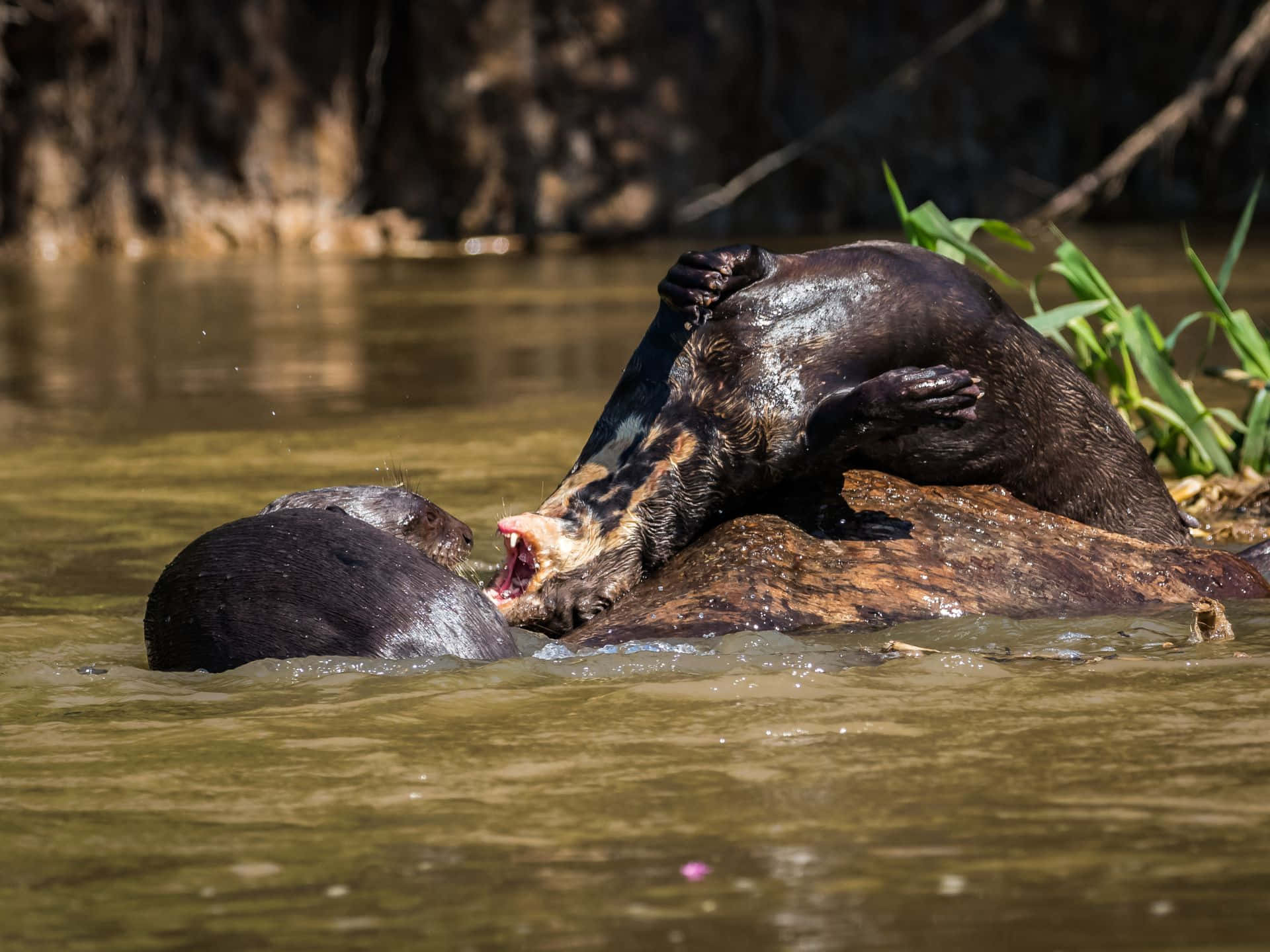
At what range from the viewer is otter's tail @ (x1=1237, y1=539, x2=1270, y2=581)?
14.1 ft

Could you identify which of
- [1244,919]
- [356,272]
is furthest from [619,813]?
[356,272]

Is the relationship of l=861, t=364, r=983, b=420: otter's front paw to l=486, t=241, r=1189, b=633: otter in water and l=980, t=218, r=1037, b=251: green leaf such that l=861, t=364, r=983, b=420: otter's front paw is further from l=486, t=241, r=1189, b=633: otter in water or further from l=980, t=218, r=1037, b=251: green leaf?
l=980, t=218, r=1037, b=251: green leaf

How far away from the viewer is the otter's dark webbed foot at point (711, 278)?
4090 mm

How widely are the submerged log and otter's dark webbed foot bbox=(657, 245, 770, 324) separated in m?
0.50

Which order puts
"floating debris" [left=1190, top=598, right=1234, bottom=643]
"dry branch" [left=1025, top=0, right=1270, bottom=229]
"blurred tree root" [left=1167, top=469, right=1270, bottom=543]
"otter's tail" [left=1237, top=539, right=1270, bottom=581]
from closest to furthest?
"floating debris" [left=1190, top=598, right=1234, bottom=643], "otter's tail" [left=1237, top=539, right=1270, bottom=581], "blurred tree root" [left=1167, top=469, right=1270, bottom=543], "dry branch" [left=1025, top=0, right=1270, bottom=229]

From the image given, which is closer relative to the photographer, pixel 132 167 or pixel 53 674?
pixel 53 674

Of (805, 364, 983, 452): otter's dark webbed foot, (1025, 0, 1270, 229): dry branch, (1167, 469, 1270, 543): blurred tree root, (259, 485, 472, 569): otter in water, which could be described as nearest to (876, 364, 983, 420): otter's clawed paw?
(805, 364, 983, 452): otter's dark webbed foot

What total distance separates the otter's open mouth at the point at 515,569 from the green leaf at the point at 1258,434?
8.67 ft

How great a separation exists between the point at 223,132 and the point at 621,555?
17.2 meters

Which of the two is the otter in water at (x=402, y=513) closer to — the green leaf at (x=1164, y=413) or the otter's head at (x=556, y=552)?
the otter's head at (x=556, y=552)

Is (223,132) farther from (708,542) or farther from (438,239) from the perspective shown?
(708,542)

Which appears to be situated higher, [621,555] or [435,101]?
[435,101]

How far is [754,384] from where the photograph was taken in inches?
158

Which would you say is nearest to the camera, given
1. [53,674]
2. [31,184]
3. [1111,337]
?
[53,674]
